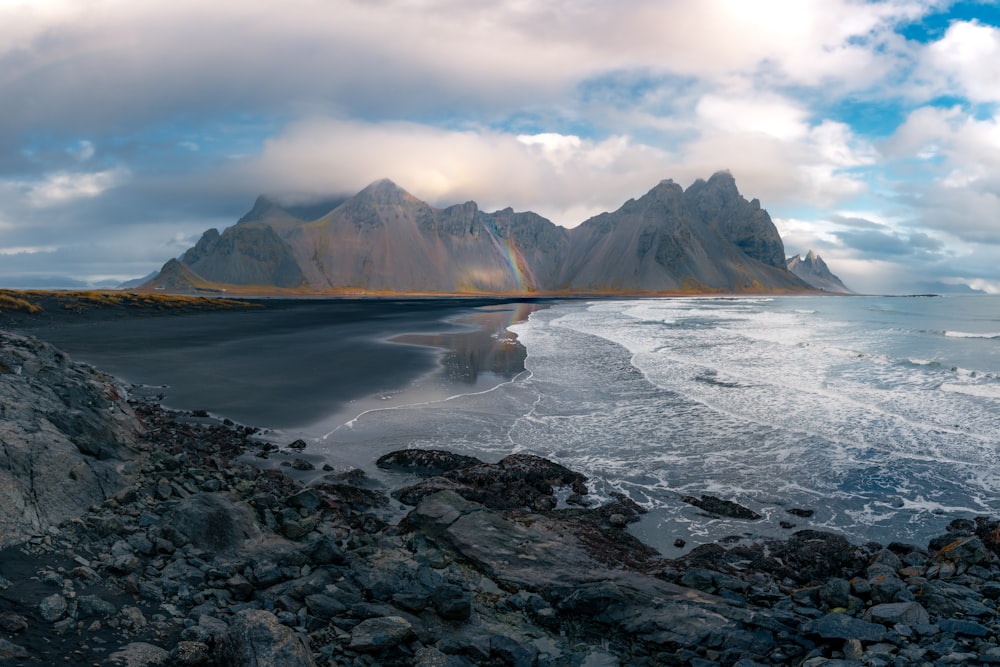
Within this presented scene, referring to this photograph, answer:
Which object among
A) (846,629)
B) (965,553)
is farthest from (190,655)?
(965,553)

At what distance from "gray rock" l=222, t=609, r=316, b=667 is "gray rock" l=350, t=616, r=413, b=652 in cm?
71

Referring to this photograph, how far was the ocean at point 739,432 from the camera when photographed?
13.6 metres

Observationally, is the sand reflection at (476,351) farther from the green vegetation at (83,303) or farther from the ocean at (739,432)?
the green vegetation at (83,303)

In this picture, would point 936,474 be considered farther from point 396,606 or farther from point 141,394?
point 141,394

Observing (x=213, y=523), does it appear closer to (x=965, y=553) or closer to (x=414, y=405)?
(x=965, y=553)

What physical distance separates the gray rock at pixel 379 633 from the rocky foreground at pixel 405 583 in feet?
0.08

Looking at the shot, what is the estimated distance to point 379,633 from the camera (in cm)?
685

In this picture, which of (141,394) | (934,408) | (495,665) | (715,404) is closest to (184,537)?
(495,665)

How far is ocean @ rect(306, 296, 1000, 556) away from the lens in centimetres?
1359

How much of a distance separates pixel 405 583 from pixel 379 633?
136cm

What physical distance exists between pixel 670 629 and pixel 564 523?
433 cm

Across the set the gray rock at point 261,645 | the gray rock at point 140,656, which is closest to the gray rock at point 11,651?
the gray rock at point 140,656

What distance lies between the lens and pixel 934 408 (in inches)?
904

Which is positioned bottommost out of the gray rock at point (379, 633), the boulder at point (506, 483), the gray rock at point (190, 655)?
the boulder at point (506, 483)
